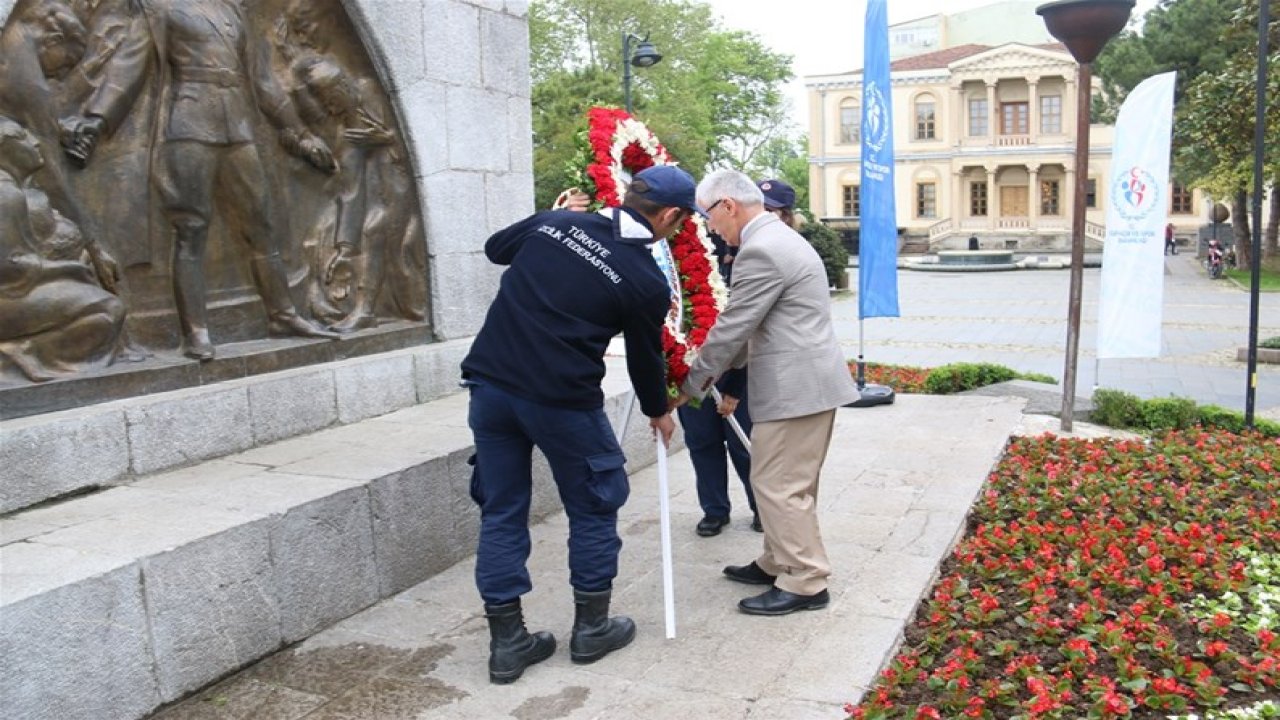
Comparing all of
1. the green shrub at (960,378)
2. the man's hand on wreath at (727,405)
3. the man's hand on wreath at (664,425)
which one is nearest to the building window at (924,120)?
the green shrub at (960,378)

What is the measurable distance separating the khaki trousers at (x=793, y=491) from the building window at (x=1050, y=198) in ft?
182

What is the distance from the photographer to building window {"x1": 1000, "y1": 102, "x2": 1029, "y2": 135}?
55.2 meters

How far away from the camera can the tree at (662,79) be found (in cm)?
3078

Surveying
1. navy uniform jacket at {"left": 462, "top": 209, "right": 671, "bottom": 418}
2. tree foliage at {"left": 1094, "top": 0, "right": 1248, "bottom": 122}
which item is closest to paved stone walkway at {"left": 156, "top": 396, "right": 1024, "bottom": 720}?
navy uniform jacket at {"left": 462, "top": 209, "right": 671, "bottom": 418}

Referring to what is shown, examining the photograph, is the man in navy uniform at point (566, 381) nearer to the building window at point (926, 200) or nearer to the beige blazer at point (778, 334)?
the beige blazer at point (778, 334)

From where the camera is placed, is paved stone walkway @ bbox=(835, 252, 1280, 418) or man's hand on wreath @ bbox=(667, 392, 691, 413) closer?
man's hand on wreath @ bbox=(667, 392, 691, 413)

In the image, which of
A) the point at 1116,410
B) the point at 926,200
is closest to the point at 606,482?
the point at 1116,410

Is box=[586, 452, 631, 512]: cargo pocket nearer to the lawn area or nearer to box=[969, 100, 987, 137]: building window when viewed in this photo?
the lawn area

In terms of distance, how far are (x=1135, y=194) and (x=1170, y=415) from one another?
1802 millimetres

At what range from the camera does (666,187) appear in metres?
3.77

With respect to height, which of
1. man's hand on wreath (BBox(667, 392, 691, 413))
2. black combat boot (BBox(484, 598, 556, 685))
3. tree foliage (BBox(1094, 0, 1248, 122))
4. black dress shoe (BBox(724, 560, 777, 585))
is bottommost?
black dress shoe (BBox(724, 560, 777, 585))

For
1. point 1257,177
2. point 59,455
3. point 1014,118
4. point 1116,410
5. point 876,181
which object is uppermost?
point 1014,118

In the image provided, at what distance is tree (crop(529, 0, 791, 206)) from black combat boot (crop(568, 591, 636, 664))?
17.8 m

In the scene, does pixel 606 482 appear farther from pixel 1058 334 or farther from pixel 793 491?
pixel 1058 334
